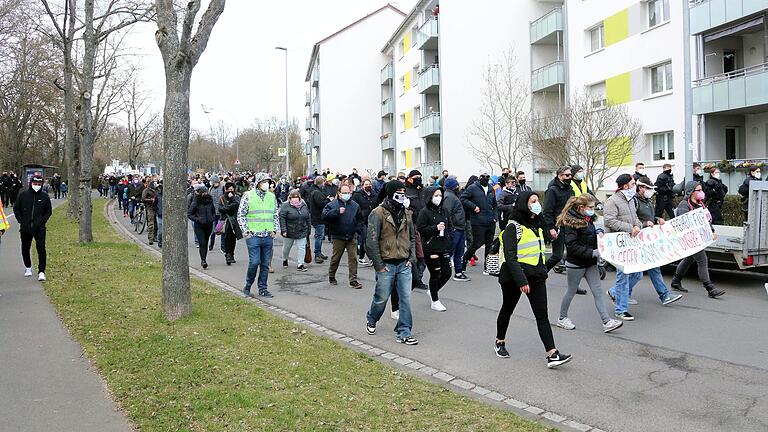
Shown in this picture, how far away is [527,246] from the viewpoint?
22.5 feet

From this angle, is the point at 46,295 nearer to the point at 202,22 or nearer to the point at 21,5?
the point at 202,22

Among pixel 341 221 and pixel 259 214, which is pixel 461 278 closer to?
pixel 341 221

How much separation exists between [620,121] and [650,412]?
1997 centimetres

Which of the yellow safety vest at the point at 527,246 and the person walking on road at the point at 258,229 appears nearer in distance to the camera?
the yellow safety vest at the point at 527,246

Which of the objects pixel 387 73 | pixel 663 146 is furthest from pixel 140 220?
pixel 387 73

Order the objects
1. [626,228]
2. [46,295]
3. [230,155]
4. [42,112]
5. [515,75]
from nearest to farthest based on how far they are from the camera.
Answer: [626,228], [46,295], [515,75], [42,112], [230,155]

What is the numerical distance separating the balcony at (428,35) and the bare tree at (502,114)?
5.56 m

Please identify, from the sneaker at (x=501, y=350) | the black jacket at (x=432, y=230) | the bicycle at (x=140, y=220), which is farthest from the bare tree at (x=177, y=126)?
the bicycle at (x=140, y=220)

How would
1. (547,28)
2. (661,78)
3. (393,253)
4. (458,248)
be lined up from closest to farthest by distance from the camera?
(393,253), (458,248), (661,78), (547,28)

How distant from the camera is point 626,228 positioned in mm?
9172

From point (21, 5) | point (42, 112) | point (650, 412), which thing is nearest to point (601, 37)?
point (21, 5)

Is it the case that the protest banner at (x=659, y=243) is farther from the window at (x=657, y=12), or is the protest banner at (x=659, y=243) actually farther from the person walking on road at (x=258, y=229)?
the window at (x=657, y=12)

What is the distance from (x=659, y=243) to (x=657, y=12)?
1907 centimetres

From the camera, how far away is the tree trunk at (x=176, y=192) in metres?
8.31
